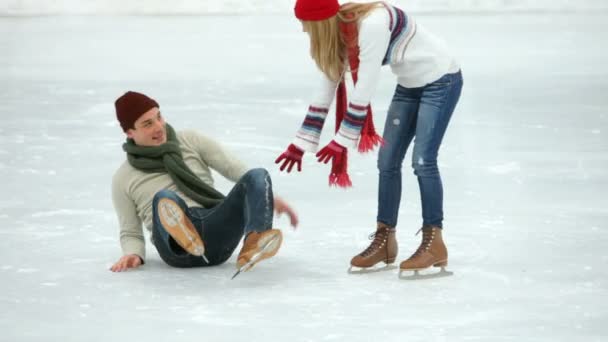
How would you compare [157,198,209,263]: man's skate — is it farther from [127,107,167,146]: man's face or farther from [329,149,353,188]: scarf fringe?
[329,149,353,188]: scarf fringe

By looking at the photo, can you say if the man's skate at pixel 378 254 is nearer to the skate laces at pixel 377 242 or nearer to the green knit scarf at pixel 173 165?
the skate laces at pixel 377 242

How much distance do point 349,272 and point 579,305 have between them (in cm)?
80

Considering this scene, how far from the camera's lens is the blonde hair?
12.0ft

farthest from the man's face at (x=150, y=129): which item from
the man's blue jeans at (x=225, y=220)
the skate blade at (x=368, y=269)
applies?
the skate blade at (x=368, y=269)

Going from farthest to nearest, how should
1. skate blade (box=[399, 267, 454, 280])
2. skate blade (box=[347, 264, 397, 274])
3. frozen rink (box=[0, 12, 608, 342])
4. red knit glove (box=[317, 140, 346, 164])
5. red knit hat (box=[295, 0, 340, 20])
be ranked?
skate blade (box=[347, 264, 397, 274]) → skate blade (box=[399, 267, 454, 280]) → red knit glove (box=[317, 140, 346, 164]) → red knit hat (box=[295, 0, 340, 20]) → frozen rink (box=[0, 12, 608, 342])

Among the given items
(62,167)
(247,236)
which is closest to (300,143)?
(247,236)

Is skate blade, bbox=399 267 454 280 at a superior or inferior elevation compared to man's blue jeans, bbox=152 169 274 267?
inferior

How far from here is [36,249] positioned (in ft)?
14.0

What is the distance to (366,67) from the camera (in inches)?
143

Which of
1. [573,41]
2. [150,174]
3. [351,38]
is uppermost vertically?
[351,38]

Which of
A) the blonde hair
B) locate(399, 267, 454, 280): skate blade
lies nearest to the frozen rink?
locate(399, 267, 454, 280): skate blade

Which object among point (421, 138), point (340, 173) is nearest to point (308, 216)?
point (340, 173)

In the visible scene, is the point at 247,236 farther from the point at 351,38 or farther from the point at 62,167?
the point at 62,167

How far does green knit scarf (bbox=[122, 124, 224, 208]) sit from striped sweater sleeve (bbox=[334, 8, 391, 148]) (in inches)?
20.9
